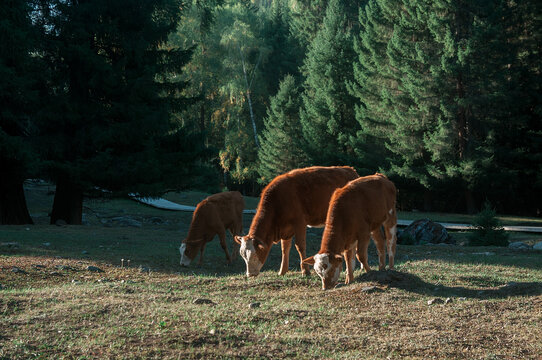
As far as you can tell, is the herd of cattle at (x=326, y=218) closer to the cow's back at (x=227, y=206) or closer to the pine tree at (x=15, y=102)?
the cow's back at (x=227, y=206)

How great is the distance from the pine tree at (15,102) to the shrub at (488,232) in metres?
15.4

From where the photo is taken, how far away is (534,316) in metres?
7.51

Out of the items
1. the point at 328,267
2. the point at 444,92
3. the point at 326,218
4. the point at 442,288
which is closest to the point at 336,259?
the point at 328,267

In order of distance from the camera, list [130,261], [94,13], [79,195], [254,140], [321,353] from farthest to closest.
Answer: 1. [254,140]
2. [79,195]
3. [94,13]
4. [130,261]
5. [321,353]

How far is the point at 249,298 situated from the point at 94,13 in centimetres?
1617

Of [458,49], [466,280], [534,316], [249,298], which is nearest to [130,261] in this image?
[249,298]

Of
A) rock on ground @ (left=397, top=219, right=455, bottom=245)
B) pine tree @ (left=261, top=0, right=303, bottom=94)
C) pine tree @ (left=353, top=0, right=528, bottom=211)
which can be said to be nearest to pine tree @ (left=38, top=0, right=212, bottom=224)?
rock on ground @ (left=397, top=219, right=455, bottom=245)

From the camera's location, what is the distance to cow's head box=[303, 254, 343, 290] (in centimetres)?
880

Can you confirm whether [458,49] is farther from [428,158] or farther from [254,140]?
[254,140]

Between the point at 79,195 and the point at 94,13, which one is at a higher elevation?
the point at 94,13

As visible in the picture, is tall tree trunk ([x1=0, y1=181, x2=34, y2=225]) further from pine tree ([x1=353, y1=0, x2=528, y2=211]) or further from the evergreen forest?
pine tree ([x1=353, y1=0, x2=528, y2=211])

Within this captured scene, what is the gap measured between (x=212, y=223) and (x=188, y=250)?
1.08 metres

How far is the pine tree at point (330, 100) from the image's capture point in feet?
149

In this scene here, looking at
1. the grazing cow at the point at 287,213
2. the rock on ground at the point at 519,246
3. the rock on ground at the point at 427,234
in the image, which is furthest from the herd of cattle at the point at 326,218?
the rock on ground at the point at 427,234
